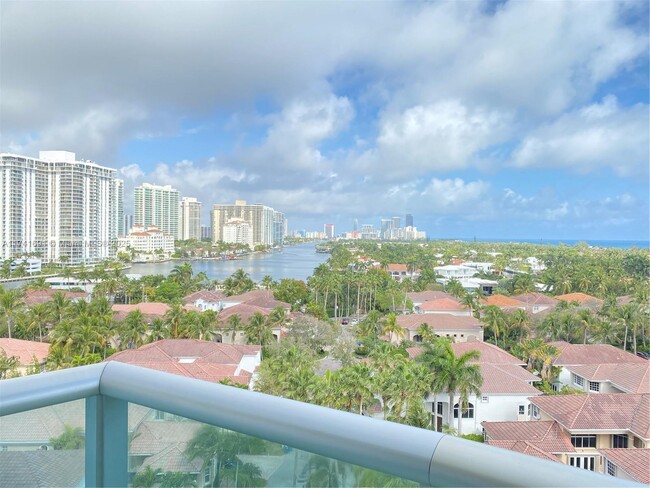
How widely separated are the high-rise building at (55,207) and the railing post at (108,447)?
115ft

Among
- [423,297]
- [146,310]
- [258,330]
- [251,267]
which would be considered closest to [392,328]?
[258,330]

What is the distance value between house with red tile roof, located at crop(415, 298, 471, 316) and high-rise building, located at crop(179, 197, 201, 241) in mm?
43463

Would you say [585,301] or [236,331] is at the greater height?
[585,301]

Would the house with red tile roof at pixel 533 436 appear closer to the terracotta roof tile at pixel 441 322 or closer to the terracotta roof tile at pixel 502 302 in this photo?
the terracotta roof tile at pixel 441 322

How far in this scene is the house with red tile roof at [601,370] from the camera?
973cm

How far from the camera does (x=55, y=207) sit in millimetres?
33094

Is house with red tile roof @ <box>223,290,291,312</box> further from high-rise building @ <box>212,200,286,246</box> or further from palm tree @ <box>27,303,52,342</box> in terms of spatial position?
high-rise building @ <box>212,200,286,246</box>

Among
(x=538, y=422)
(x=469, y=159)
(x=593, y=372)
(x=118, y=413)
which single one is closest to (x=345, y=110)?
(x=469, y=159)

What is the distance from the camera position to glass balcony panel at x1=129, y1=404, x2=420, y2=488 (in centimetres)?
56

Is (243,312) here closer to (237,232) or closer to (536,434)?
(536,434)

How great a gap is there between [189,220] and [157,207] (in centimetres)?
562

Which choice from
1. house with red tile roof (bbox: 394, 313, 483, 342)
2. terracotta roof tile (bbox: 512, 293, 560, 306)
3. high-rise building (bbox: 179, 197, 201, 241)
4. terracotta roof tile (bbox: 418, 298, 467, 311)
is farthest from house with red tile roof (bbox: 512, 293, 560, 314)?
high-rise building (bbox: 179, 197, 201, 241)

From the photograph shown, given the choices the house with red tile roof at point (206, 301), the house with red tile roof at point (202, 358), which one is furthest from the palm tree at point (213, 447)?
the house with red tile roof at point (206, 301)

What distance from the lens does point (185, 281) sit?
23.9 metres
